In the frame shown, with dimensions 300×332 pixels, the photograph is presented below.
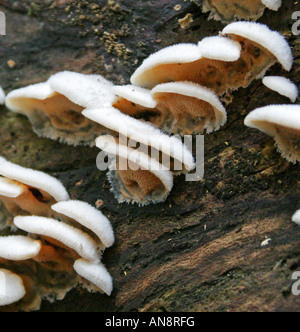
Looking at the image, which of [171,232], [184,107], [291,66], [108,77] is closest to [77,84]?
[108,77]

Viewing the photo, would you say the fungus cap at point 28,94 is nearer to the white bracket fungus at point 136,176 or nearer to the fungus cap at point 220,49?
the white bracket fungus at point 136,176

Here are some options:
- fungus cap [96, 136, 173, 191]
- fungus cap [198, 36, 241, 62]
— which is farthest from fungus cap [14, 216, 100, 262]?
fungus cap [198, 36, 241, 62]

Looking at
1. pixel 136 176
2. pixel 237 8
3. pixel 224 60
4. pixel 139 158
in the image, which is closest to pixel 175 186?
pixel 136 176

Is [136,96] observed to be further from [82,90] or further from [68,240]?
[68,240]

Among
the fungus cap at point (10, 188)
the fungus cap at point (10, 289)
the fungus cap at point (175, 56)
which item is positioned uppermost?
the fungus cap at point (175, 56)

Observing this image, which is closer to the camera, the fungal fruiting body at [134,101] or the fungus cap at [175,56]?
the fungus cap at [175,56]

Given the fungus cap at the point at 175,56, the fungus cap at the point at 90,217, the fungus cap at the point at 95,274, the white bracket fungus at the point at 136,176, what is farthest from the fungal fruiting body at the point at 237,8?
the fungus cap at the point at 95,274

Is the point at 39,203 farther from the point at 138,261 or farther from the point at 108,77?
the point at 108,77
